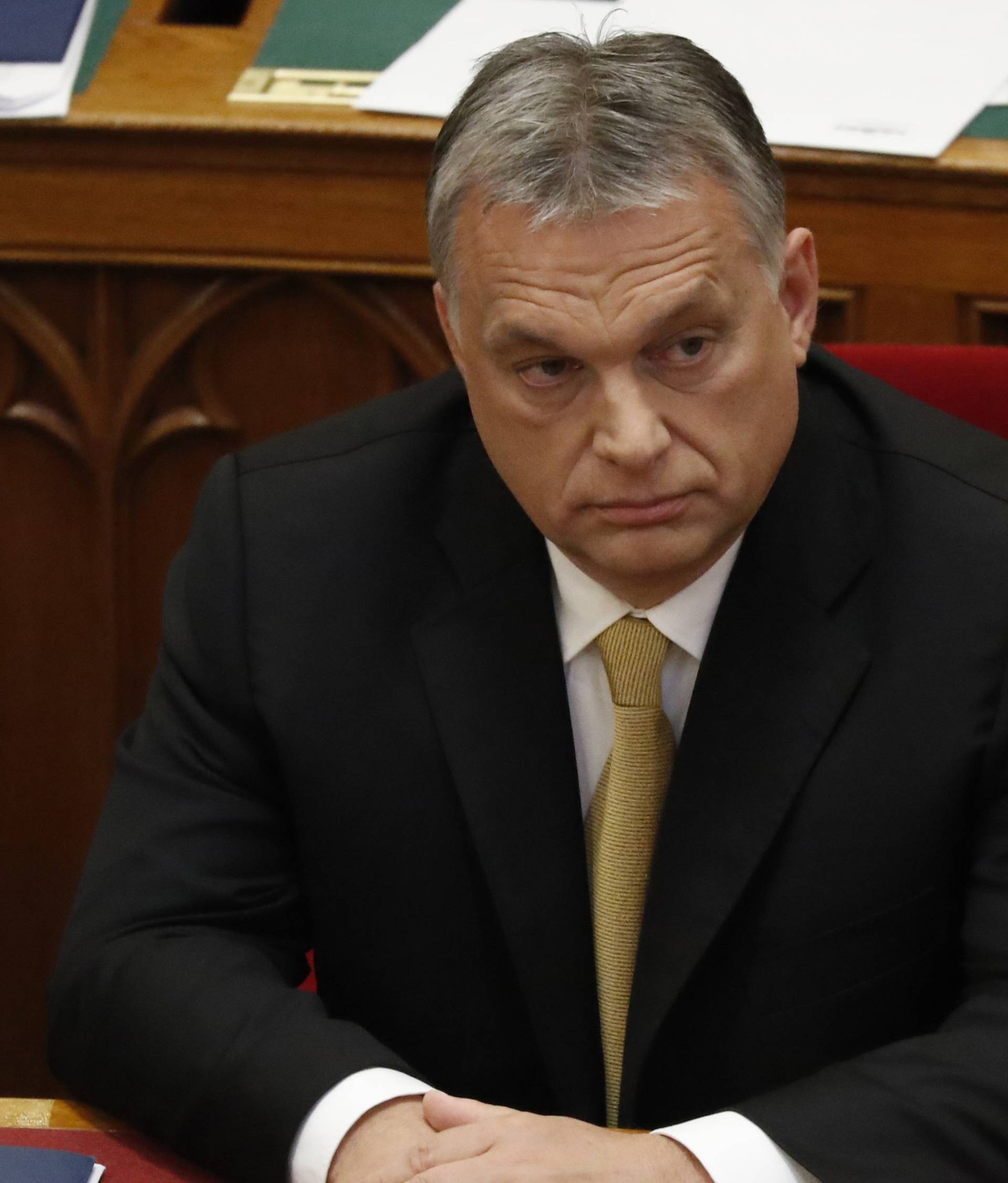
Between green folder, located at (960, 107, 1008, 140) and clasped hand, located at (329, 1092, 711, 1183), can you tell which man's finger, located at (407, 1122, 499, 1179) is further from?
green folder, located at (960, 107, 1008, 140)

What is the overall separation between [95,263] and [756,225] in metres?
1.14

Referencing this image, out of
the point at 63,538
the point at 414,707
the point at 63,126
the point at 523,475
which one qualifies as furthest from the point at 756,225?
the point at 63,538

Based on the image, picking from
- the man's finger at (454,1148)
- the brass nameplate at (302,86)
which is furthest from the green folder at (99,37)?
the man's finger at (454,1148)

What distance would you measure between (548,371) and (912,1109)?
561mm

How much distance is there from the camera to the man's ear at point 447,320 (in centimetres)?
134

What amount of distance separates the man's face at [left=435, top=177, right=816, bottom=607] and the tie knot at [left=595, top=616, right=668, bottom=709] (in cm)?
7

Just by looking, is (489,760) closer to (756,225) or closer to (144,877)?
(144,877)

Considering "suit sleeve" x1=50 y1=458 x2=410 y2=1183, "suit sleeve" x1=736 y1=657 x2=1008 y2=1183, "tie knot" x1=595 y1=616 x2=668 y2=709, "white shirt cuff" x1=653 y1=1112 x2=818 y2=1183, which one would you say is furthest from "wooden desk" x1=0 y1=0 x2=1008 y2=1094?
"white shirt cuff" x1=653 y1=1112 x2=818 y2=1183

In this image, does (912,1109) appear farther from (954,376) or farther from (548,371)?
(954,376)

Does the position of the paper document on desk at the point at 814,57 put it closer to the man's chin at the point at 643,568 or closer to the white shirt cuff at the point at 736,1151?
the man's chin at the point at 643,568

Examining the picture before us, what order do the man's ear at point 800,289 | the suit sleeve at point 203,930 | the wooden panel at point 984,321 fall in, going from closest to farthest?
the suit sleeve at point 203,930 → the man's ear at point 800,289 → the wooden panel at point 984,321

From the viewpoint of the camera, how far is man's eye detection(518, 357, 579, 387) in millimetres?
1259

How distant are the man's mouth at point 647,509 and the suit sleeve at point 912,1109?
40 cm

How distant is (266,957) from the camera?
1374 millimetres
